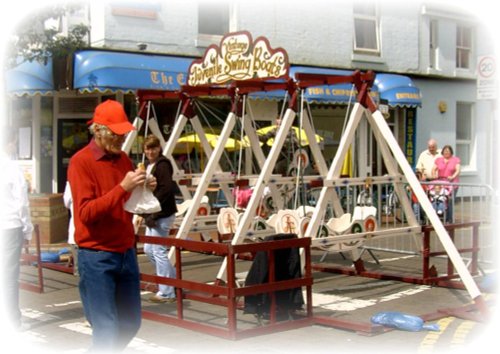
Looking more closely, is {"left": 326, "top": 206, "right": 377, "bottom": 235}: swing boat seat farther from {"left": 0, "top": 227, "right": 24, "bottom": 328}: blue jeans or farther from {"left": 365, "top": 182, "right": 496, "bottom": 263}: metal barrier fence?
{"left": 0, "top": 227, "right": 24, "bottom": 328}: blue jeans

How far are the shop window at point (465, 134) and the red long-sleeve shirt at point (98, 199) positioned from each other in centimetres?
1993

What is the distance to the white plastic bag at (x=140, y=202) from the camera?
550cm

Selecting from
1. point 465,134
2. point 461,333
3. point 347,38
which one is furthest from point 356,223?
point 465,134

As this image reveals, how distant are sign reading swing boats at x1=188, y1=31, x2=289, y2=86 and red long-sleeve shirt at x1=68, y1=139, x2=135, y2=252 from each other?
4.30 meters

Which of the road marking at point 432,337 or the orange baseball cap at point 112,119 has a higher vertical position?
the orange baseball cap at point 112,119

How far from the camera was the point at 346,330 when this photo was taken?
7.69 m

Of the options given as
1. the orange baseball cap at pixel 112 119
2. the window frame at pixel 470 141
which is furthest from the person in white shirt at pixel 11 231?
the window frame at pixel 470 141

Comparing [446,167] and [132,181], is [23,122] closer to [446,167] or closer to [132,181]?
[446,167]

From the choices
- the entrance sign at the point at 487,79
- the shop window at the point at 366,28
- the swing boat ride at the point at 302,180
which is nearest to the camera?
the swing boat ride at the point at 302,180

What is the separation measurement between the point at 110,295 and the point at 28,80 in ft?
34.9

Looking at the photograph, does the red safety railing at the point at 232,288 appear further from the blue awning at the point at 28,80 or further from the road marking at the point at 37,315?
the blue awning at the point at 28,80

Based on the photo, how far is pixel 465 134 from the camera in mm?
24188

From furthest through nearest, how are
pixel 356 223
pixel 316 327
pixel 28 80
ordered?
pixel 28 80 → pixel 356 223 → pixel 316 327

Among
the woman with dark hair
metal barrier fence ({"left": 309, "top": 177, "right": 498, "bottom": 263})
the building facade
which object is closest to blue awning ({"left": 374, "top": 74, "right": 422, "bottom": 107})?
the building facade
